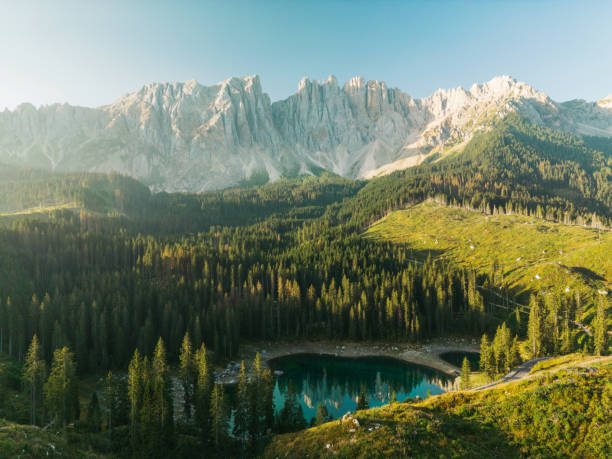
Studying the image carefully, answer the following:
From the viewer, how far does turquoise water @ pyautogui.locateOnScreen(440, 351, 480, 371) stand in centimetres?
8934

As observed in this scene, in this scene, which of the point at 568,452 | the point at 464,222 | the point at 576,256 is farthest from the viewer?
the point at 464,222

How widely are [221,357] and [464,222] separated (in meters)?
156

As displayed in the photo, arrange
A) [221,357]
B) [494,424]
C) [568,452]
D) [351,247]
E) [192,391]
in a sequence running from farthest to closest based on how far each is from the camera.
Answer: [351,247] < [221,357] < [192,391] < [494,424] < [568,452]

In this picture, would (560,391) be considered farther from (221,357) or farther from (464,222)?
(464,222)

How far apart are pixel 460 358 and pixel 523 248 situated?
75.9 m

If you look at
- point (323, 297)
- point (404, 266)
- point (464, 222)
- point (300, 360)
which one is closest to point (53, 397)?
point (300, 360)

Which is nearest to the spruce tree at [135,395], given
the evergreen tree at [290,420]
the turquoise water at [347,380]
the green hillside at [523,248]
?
the evergreen tree at [290,420]

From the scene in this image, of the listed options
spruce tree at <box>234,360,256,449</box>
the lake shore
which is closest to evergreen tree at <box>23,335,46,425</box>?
spruce tree at <box>234,360,256,449</box>

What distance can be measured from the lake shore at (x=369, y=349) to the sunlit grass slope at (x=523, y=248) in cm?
3587

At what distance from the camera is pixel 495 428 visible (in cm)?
3556

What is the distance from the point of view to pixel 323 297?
372ft

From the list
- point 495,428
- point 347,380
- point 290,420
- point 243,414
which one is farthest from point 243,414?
point 347,380

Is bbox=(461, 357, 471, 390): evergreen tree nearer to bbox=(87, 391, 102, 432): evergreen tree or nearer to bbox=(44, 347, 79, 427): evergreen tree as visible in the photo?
bbox=(87, 391, 102, 432): evergreen tree

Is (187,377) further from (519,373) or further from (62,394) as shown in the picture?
(519,373)
